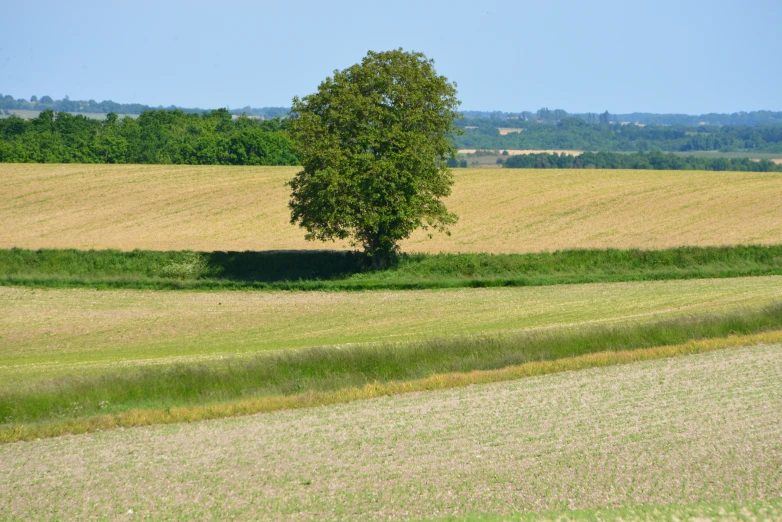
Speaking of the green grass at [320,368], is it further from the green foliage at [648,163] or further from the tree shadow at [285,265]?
the green foliage at [648,163]

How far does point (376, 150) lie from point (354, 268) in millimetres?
5792

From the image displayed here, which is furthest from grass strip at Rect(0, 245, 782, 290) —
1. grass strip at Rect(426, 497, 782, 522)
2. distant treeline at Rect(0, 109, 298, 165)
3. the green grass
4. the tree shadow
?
distant treeline at Rect(0, 109, 298, 165)

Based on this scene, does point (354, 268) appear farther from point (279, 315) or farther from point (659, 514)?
point (659, 514)

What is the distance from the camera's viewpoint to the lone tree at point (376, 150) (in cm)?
3969

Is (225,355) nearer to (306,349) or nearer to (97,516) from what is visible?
(306,349)

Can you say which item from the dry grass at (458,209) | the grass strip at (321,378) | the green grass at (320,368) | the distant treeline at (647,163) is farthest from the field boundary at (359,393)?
the distant treeline at (647,163)

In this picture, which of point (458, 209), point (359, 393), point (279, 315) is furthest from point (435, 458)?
point (458, 209)

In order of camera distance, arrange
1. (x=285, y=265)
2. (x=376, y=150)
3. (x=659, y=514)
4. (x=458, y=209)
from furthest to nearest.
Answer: (x=458, y=209), (x=285, y=265), (x=376, y=150), (x=659, y=514)

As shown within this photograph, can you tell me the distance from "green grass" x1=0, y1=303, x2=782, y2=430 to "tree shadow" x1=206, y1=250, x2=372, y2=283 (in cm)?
1873

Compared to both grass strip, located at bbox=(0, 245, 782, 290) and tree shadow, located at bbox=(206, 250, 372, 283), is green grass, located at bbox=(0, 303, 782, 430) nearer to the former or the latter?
grass strip, located at bbox=(0, 245, 782, 290)

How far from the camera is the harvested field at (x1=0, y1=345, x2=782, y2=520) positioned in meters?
12.5

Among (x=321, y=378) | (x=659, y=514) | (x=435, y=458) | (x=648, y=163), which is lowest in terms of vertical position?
(x=321, y=378)

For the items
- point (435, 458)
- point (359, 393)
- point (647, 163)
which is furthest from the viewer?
point (647, 163)

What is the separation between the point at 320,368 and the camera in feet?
70.8
